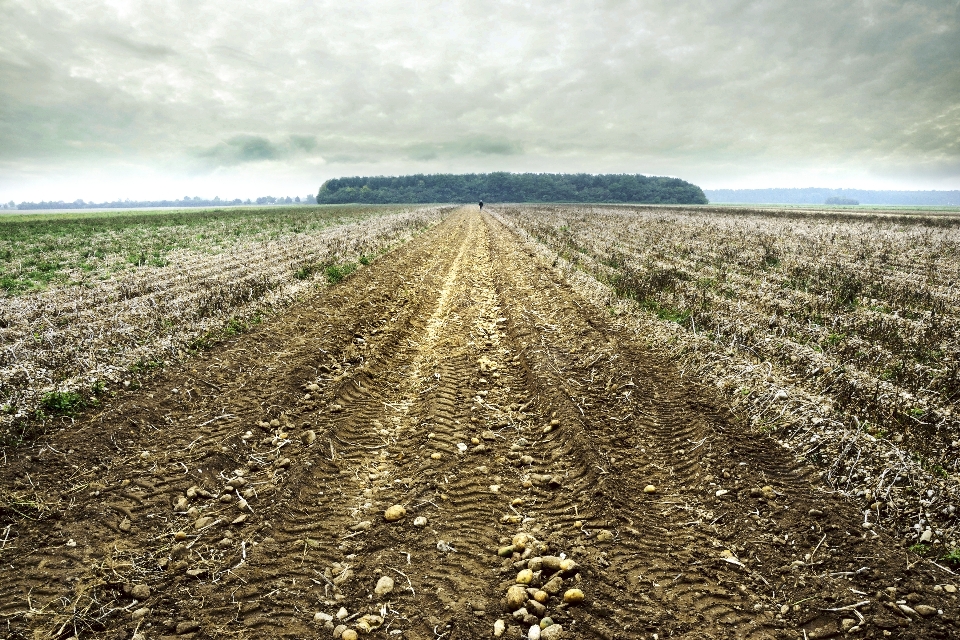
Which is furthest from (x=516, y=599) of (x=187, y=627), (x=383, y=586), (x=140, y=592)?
(x=140, y=592)

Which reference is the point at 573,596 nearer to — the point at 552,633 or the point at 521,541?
the point at 552,633

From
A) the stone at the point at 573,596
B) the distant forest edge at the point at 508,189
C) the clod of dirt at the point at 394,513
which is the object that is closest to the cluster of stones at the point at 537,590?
the stone at the point at 573,596

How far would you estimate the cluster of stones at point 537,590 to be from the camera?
10.6ft

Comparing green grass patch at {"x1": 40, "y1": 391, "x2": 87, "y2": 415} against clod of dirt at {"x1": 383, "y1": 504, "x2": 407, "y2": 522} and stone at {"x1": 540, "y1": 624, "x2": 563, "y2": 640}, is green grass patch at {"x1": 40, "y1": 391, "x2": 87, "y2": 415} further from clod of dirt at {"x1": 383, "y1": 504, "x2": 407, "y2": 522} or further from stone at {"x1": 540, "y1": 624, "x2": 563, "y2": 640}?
stone at {"x1": 540, "y1": 624, "x2": 563, "y2": 640}

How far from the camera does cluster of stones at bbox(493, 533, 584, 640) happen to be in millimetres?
3242

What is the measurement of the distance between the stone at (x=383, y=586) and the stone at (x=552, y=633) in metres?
1.28

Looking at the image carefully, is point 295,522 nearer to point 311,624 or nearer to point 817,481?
point 311,624

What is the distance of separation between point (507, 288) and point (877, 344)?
29.8 feet

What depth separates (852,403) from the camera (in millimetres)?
6156

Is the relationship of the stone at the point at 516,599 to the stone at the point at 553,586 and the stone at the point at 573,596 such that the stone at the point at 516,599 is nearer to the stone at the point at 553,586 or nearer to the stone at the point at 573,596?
the stone at the point at 553,586

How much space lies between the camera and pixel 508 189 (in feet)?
605

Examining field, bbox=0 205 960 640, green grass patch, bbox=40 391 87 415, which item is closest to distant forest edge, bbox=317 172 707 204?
field, bbox=0 205 960 640

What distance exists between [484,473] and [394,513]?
1.21 metres

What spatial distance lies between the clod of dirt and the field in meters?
0.02
